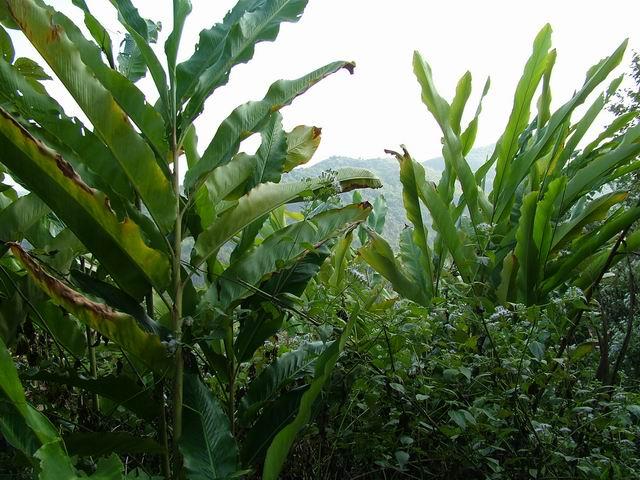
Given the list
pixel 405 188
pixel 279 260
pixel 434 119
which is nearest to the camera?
pixel 279 260

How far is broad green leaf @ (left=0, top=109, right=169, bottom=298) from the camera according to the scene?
1.17 metres

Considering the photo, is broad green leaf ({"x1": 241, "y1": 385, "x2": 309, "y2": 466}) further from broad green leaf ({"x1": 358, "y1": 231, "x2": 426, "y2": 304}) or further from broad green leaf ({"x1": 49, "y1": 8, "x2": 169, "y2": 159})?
broad green leaf ({"x1": 358, "y1": 231, "x2": 426, "y2": 304})

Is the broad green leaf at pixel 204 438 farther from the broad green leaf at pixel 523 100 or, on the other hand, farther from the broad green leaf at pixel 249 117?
the broad green leaf at pixel 523 100

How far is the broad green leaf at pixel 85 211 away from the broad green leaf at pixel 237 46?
1.42 ft

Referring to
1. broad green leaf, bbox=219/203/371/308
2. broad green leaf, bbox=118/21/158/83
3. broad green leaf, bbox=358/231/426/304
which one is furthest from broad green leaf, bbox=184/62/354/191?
broad green leaf, bbox=358/231/426/304

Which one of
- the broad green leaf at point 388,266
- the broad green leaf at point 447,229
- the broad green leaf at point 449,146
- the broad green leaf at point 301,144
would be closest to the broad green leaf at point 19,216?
the broad green leaf at point 301,144

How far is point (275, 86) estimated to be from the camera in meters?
1.65

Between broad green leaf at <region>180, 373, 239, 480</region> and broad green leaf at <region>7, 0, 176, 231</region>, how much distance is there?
1.56ft

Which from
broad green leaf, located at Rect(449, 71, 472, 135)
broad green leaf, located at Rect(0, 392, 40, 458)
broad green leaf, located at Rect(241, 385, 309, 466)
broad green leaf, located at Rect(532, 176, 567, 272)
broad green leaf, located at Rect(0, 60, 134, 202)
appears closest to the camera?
broad green leaf, located at Rect(0, 392, 40, 458)

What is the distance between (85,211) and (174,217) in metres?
0.23

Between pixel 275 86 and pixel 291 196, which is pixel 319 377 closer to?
pixel 291 196

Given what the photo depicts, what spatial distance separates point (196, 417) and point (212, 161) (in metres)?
0.66

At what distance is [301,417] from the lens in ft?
3.94

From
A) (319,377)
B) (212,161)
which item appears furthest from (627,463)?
(212,161)
